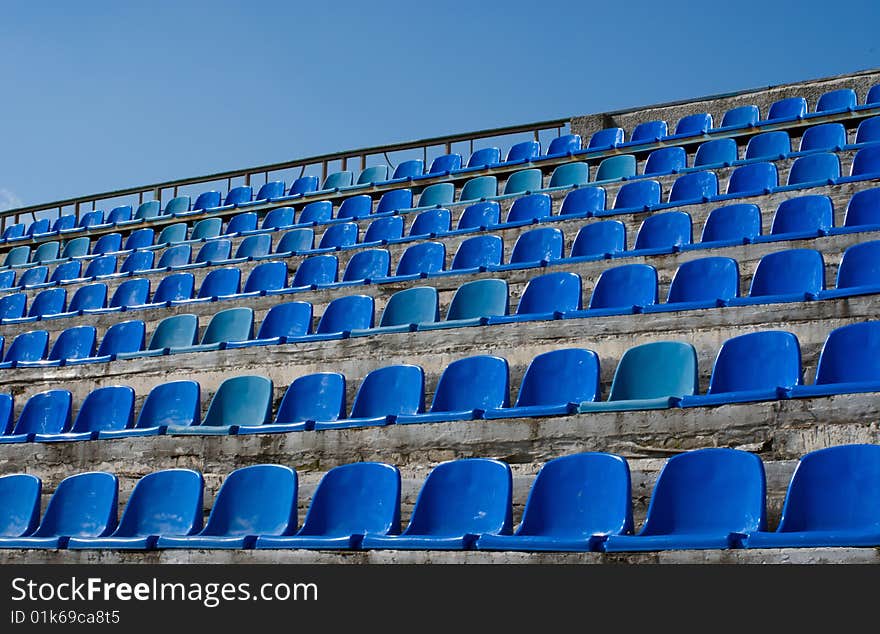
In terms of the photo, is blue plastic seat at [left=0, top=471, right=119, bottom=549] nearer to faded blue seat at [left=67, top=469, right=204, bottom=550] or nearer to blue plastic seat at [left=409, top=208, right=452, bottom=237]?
faded blue seat at [left=67, top=469, right=204, bottom=550]

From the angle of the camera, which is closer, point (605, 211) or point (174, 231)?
point (605, 211)

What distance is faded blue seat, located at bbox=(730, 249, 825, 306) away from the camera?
4184 mm

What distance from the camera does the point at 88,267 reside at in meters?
7.96

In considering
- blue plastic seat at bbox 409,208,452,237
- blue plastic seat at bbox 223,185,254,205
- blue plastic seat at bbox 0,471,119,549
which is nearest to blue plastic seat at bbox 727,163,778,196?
blue plastic seat at bbox 409,208,452,237

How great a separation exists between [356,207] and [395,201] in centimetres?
34

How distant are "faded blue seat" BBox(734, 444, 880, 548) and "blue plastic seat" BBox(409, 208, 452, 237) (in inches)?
172

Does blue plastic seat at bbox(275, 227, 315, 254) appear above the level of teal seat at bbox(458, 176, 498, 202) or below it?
below

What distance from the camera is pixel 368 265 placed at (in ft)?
20.2

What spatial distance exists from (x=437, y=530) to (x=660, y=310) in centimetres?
149

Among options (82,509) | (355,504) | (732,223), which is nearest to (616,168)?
(732,223)

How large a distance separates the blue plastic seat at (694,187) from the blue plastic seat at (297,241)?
253 centimetres

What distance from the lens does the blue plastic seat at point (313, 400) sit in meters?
4.10
